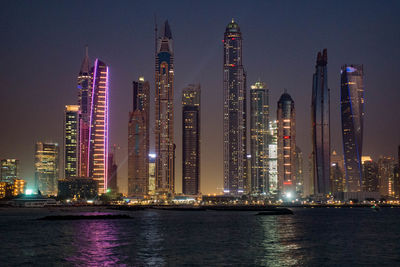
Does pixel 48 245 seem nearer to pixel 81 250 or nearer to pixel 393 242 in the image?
pixel 81 250

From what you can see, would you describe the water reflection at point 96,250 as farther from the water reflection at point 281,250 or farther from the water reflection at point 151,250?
the water reflection at point 281,250

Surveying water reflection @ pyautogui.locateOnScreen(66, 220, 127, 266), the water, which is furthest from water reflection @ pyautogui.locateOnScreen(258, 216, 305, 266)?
water reflection @ pyautogui.locateOnScreen(66, 220, 127, 266)

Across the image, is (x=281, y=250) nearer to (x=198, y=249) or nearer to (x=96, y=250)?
(x=198, y=249)

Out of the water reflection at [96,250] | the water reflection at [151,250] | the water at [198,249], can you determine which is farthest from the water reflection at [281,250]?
the water reflection at [96,250]

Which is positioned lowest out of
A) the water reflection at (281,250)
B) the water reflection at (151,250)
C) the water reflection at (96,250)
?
the water reflection at (281,250)

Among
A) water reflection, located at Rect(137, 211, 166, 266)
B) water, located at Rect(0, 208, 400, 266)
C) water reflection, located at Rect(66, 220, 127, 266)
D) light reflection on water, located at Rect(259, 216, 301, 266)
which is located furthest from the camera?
water, located at Rect(0, 208, 400, 266)

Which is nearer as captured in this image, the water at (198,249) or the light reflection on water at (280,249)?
the light reflection on water at (280,249)

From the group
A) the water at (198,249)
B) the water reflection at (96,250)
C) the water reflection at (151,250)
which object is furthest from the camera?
the water at (198,249)

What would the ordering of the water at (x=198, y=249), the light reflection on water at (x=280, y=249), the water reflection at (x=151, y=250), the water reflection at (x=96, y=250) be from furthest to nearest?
the water at (x=198, y=249) → the water reflection at (x=151, y=250) → the light reflection on water at (x=280, y=249) → the water reflection at (x=96, y=250)

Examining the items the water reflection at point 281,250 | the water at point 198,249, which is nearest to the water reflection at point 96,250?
the water at point 198,249

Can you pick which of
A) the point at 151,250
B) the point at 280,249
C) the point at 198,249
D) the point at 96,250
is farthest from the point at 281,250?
the point at 96,250

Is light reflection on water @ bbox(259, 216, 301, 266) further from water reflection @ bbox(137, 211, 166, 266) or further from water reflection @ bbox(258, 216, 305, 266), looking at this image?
water reflection @ bbox(137, 211, 166, 266)

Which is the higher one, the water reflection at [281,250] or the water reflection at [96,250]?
the water reflection at [96,250]

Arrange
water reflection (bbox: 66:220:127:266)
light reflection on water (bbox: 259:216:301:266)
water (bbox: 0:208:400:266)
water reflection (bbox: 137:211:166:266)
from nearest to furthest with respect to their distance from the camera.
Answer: water reflection (bbox: 66:220:127:266), light reflection on water (bbox: 259:216:301:266), water reflection (bbox: 137:211:166:266), water (bbox: 0:208:400:266)
